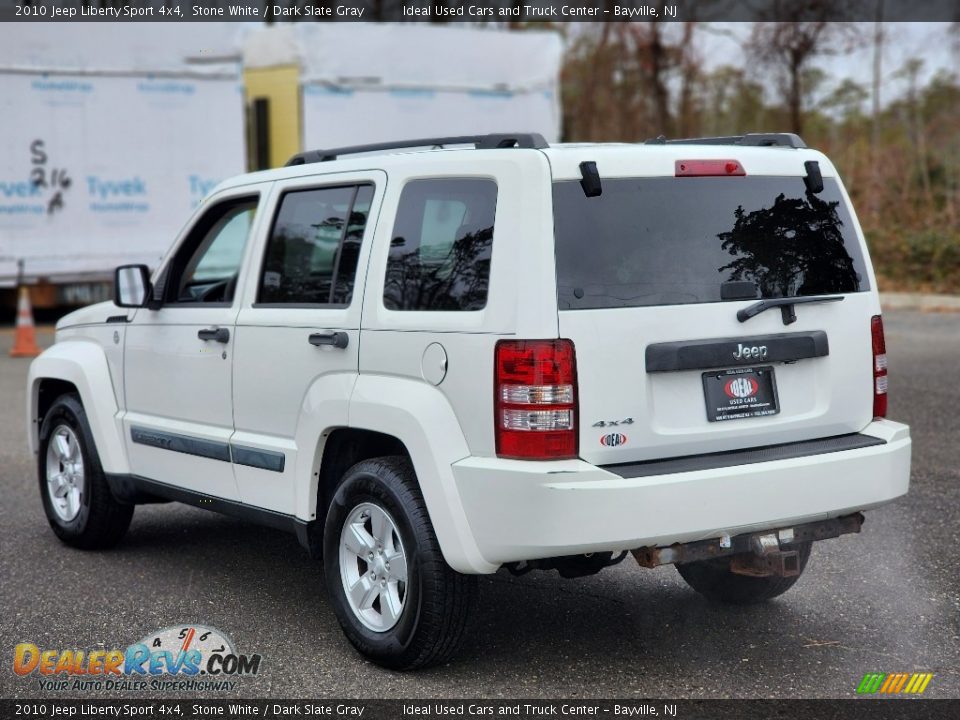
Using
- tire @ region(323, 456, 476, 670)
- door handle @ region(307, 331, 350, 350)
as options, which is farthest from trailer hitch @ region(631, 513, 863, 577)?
door handle @ region(307, 331, 350, 350)

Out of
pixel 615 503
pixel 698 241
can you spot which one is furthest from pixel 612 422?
pixel 698 241

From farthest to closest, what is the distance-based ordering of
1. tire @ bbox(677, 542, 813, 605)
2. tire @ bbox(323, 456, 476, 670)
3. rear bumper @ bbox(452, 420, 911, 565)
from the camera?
tire @ bbox(677, 542, 813, 605) < tire @ bbox(323, 456, 476, 670) < rear bumper @ bbox(452, 420, 911, 565)

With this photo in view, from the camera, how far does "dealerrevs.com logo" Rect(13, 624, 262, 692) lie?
4.75m

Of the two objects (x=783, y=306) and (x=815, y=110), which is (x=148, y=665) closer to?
(x=783, y=306)

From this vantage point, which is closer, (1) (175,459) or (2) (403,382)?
(2) (403,382)

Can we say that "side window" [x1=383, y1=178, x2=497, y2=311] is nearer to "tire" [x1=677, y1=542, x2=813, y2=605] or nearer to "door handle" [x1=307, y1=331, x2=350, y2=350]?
"door handle" [x1=307, y1=331, x2=350, y2=350]

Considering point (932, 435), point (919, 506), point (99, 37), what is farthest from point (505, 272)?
point (99, 37)

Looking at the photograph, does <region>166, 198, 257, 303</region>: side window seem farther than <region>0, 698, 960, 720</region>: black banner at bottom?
Yes

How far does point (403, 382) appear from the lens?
467cm

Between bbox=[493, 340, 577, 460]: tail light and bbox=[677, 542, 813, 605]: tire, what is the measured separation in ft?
5.00

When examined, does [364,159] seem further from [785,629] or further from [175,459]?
[785,629]

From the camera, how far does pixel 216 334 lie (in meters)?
5.63

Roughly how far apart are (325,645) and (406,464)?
0.91 m

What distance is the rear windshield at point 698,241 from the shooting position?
443 centimetres
